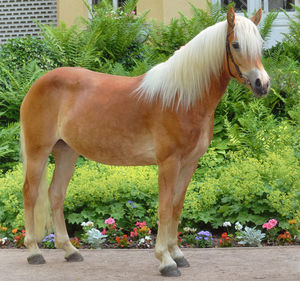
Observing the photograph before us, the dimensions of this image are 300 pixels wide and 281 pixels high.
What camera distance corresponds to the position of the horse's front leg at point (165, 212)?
4656mm

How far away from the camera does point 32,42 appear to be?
10.2 m

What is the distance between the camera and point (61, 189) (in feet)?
18.1

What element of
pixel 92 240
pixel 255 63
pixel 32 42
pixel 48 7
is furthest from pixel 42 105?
pixel 48 7

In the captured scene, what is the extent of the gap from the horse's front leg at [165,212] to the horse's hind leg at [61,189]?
1044 mm

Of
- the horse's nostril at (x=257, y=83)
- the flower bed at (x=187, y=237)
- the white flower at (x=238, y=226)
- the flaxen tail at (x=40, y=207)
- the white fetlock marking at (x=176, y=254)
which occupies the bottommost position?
the flower bed at (x=187, y=237)

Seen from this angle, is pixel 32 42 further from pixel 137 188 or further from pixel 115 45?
pixel 137 188

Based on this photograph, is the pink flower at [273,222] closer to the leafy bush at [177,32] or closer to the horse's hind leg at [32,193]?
the horse's hind leg at [32,193]

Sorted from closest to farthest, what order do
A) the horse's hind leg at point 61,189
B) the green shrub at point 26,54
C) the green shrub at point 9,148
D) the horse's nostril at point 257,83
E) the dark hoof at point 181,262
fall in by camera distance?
the horse's nostril at point 257,83, the dark hoof at point 181,262, the horse's hind leg at point 61,189, the green shrub at point 9,148, the green shrub at point 26,54

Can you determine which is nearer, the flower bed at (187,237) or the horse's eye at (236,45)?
the horse's eye at (236,45)

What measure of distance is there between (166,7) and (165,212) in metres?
8.24

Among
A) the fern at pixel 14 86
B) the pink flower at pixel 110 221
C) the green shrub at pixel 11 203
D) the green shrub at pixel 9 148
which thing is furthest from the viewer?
the fern at pixel 14 86

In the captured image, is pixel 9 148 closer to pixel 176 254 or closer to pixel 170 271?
pixel 176 254

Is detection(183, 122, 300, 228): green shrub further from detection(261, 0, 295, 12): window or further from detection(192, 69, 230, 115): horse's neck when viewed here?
detection(261, 0, 295, 12): window

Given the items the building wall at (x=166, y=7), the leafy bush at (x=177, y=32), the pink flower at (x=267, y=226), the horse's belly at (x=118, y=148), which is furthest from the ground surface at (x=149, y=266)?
the building wall at (x=166, y=7)
